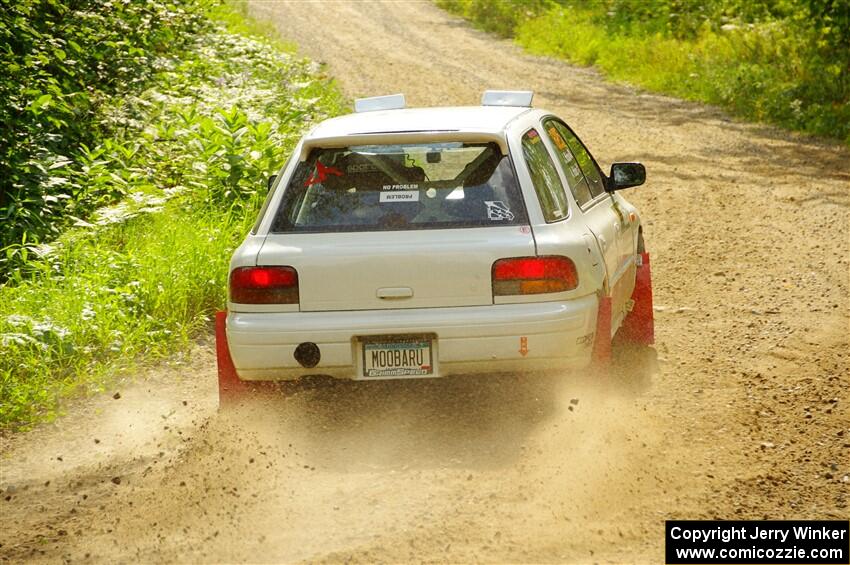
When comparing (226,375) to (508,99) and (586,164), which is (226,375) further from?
(586,164)

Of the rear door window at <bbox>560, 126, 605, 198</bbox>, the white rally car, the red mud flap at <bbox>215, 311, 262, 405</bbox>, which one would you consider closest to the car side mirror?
the rear door window at <bbox>560, 126, 605, 198</bbox>

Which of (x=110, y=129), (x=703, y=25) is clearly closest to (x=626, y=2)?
(x=703, y=25)

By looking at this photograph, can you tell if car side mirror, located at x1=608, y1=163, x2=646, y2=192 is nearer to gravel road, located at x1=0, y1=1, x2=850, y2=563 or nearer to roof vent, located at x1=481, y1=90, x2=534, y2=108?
roof vent, located at x1=481, y1=90, x2=534, y2=108

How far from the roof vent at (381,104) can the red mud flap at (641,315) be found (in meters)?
1.89

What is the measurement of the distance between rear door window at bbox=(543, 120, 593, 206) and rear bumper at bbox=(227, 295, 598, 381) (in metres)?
1.01

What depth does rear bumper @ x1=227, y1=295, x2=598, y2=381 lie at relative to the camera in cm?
598

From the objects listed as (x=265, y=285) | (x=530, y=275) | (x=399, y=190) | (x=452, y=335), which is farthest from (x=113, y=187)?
(x=530, y=275)

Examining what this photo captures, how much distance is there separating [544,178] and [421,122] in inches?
27.9

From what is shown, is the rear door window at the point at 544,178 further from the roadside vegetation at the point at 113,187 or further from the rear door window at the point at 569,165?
the roadside vegetation at the point at 113,187

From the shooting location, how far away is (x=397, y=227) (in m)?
6.14

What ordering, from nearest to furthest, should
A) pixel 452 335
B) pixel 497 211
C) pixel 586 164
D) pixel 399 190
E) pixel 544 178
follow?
pixel 452 335 → pixel 497 211 → pixel 399 190 → pixel 544 178 → pixel 586 164

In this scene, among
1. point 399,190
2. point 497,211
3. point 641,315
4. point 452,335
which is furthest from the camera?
point 641,315

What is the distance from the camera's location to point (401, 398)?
683 centimetres

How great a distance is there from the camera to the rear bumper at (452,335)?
5.98 m
